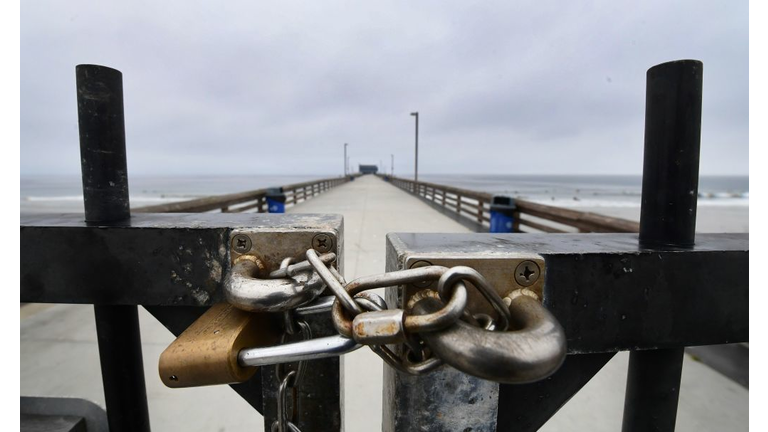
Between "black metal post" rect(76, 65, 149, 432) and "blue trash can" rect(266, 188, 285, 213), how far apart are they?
384 inches

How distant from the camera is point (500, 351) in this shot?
591 mm

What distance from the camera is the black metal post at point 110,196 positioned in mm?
1276

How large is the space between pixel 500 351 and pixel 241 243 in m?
0.74

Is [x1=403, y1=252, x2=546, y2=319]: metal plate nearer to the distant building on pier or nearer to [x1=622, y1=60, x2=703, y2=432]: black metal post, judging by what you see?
[x1=622, y1=60, x2=703, y2=432]: black metal post

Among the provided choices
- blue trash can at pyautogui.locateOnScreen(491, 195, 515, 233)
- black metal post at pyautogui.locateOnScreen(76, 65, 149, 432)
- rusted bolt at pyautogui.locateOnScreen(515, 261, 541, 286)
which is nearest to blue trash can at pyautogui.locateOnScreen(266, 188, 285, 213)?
blue trash can at pyautogui.locateOnScreen(491, 195, 515, 233)

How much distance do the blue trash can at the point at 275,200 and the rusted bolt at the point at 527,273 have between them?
10569mm

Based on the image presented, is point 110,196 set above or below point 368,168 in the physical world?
below

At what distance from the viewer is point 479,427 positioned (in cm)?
95

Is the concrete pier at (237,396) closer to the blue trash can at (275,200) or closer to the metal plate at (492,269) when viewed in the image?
the metal plate at (492,269)

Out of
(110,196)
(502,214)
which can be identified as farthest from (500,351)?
(502,214)

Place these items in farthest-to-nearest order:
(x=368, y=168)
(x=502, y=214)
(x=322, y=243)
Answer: (x=368, y=168) → (x=502, y=214) → (x=322, y=243)

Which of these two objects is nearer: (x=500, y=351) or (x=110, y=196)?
(x=500, y=351)

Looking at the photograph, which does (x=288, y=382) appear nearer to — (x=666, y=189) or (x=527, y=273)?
(x=527, y=273)

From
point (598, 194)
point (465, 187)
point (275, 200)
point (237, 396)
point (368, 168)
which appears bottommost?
point (237, 396)
